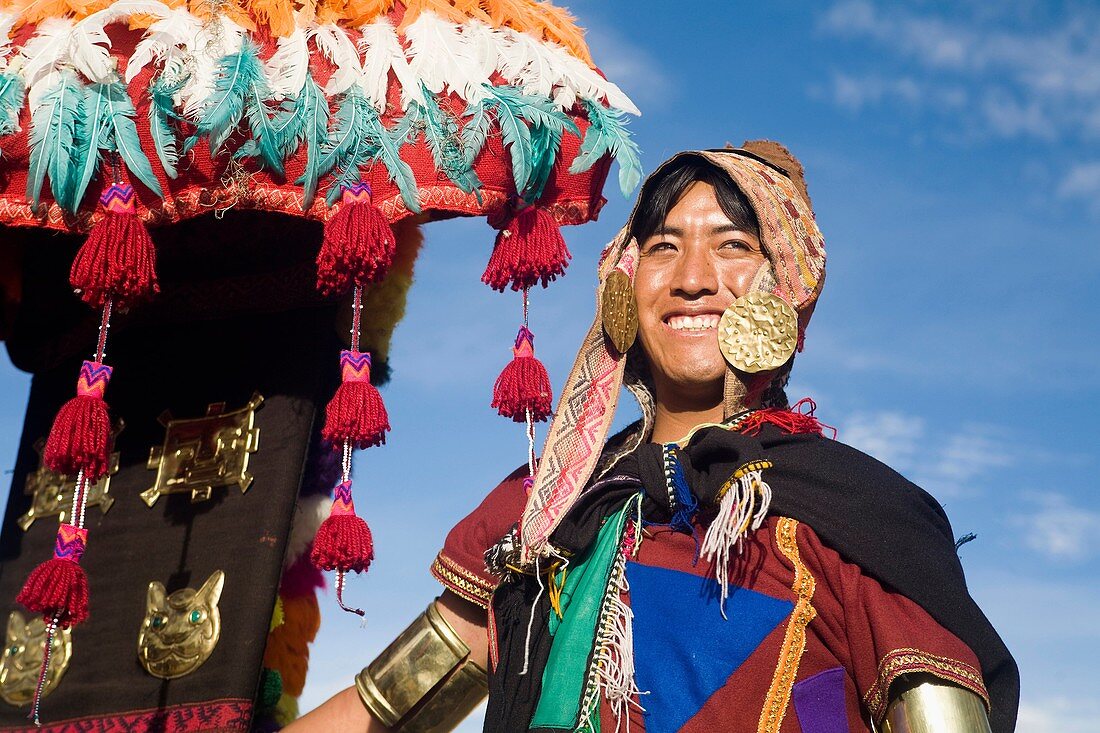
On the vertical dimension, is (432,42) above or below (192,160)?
above

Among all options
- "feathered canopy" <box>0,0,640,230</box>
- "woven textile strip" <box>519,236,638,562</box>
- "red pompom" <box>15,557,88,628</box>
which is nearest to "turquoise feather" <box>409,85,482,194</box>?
"feathered canopy" <box>0,0,640,230</box>

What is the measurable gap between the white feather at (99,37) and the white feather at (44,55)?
0.09 ft

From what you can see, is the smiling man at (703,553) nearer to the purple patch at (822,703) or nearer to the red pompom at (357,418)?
the purple patch at (822,703)

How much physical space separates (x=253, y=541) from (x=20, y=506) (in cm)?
111

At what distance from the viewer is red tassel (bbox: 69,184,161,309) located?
134 inches

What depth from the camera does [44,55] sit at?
3461 millimetres

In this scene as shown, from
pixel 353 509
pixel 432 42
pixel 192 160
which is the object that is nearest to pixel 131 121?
pixel 192 160

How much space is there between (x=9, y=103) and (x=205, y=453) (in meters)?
1.22

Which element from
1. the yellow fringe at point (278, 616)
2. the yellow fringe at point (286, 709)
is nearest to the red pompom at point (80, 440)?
the yellow fringe at point (278, 616)

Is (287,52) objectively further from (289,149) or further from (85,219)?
(85,219)

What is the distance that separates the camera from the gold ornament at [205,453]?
13.5 feet

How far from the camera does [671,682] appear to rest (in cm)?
296

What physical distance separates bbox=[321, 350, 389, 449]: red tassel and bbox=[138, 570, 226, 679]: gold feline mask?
79 centimetres

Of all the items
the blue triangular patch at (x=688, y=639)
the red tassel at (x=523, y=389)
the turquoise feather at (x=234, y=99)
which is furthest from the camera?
the red tassel at (x=523, y=389)
